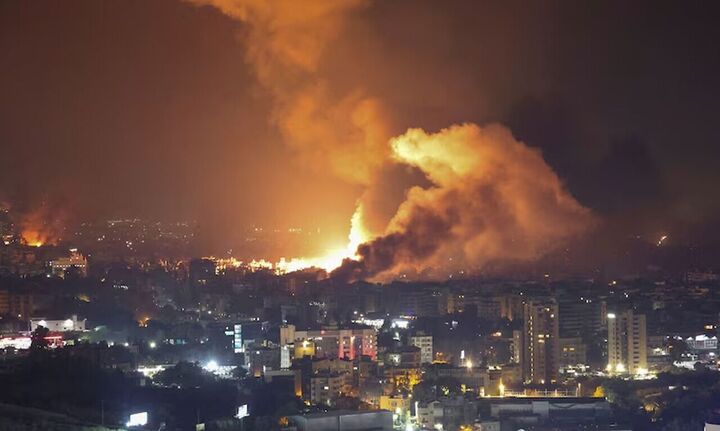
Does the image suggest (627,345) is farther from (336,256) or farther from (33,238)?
(33,238)

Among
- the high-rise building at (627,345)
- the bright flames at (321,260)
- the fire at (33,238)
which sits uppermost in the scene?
the fire at (33,238)

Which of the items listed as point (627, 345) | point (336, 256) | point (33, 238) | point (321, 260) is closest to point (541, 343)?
point (627, 345)

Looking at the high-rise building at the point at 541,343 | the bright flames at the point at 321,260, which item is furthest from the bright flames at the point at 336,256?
the high-rise building at the point at 541,343

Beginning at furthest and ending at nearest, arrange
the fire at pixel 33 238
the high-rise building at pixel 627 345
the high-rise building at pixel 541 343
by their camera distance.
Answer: the fire at pixel 33 238, the high-rise building at pixel 627 345, the high-rise building at pixel 541 343

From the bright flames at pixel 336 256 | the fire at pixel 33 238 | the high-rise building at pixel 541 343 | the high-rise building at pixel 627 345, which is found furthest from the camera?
the fire at pixel 33 238

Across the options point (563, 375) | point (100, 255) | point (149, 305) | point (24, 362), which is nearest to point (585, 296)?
point (563, 375)

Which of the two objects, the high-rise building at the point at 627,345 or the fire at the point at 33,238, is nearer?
the high-rise building at the point at 627,345

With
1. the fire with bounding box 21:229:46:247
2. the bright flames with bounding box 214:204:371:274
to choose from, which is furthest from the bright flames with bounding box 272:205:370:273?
the fire with bounding box 21:229:46:247

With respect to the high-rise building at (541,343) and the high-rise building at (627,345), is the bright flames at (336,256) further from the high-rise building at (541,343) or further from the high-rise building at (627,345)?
the high-rise building at (627,345)
